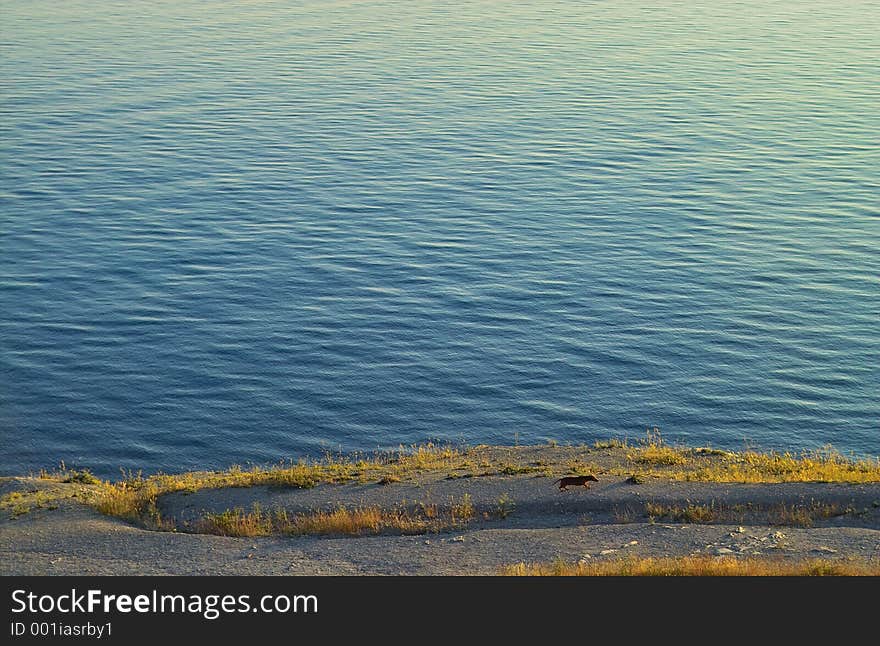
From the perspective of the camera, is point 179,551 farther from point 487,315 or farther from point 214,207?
point 214,207

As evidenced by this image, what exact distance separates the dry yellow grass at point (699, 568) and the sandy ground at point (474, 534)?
0.72m

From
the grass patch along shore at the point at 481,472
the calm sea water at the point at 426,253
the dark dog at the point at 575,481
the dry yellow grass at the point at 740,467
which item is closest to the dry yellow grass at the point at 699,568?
the grass patch along shore at the point at 481,472

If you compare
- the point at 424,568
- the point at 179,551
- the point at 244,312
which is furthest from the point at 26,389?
the point at 424,568

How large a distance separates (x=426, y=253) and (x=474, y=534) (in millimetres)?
Answer: 33571

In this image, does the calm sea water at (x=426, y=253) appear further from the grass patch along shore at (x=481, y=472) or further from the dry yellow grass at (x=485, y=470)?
the dry yellow grass at (x=485, y=470)

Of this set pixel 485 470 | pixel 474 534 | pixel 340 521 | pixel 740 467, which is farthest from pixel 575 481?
pixel 740 467

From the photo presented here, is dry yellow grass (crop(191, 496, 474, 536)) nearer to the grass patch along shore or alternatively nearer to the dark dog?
the grass patch along shore

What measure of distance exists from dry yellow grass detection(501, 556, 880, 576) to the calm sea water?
17.1m

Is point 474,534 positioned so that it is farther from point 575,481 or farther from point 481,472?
point 481,472

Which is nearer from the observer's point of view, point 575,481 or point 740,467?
point 575,481

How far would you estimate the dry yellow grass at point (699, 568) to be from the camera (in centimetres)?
2016

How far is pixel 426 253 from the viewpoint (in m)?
56.8

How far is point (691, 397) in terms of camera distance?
4225 centimetres

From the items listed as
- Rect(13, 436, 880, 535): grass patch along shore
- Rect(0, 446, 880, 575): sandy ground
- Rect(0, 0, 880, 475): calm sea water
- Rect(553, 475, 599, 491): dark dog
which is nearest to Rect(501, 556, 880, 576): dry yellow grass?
Rect(0, 446, 880, 575): sandy ground
